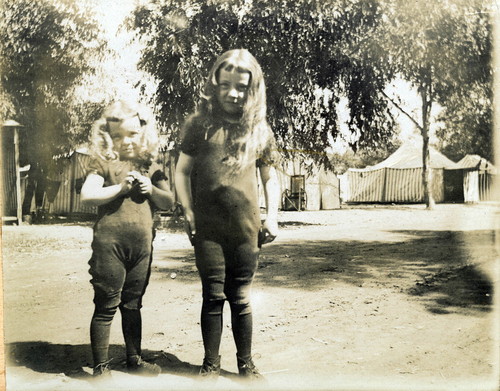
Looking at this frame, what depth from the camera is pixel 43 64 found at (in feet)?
8.59

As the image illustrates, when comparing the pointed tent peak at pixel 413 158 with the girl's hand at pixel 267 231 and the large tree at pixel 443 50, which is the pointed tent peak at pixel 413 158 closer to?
the large tree at pixel 443 50

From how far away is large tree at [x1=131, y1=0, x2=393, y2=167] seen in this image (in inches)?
97.8

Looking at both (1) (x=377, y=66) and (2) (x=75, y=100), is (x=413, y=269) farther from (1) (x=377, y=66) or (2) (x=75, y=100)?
(2) (x=75, y=100)

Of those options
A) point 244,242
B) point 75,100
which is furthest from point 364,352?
point 75,100

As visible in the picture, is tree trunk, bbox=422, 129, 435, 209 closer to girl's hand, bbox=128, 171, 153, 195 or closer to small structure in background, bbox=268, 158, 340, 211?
small structure in background, bbox=268, 158, 340, 211

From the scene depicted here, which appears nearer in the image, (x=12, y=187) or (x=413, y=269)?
(x=12, y=187)

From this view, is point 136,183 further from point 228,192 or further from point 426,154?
point 426,154

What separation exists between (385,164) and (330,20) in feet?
4.09

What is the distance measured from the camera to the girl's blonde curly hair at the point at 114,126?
2.22m

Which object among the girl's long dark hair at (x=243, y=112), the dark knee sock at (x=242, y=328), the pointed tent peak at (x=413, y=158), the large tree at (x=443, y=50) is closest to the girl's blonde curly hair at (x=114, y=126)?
the girl's long dark hair at (x=243, y=112)

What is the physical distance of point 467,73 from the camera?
2.71 metres

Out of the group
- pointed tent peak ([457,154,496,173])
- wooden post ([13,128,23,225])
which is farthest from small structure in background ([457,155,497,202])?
wooden post ([13,128,23,225])

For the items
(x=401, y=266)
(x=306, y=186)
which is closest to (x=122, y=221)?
(x=306, y=186)

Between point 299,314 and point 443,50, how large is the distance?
178 centimetres
